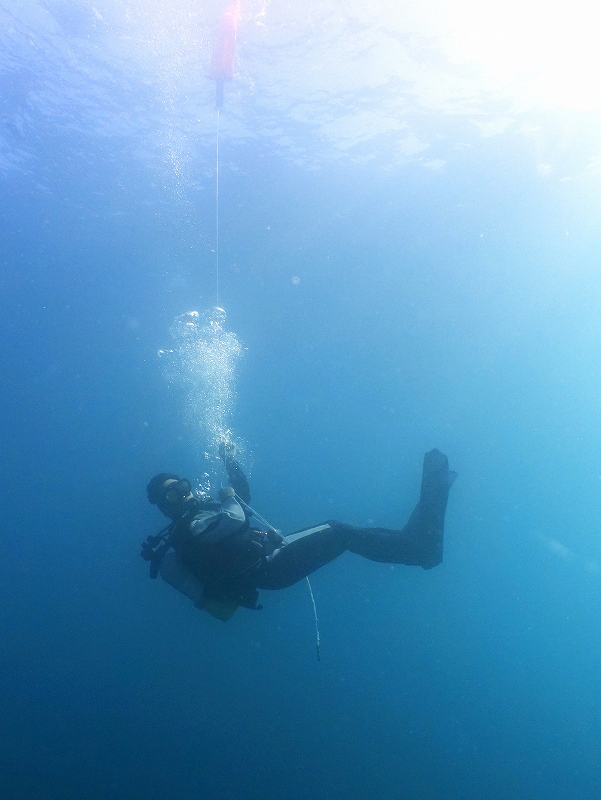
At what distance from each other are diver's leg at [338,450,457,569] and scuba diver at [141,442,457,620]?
11 millimetres

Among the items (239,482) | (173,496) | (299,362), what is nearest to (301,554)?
(173,496)

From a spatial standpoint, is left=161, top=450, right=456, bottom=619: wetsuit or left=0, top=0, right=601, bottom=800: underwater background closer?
left=161, top=450, right=456, bottom=619: wetsuit

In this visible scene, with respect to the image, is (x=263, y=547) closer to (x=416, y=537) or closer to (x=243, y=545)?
(x=243, y=545)

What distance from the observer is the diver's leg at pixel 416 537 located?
5.18 metres

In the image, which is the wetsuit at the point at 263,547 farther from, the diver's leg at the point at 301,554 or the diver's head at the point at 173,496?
the diver's head at the point at 173,496

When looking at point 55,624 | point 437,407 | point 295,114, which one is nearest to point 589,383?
point 437,407

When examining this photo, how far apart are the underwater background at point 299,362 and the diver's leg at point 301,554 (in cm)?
166

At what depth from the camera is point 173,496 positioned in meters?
5.11

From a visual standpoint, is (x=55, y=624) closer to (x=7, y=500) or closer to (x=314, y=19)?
(x=7, y=500)

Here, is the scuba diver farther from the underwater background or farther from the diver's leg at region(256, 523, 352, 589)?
the underwater background

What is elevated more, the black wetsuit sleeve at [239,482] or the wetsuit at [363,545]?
the wetsuit at [363,545]

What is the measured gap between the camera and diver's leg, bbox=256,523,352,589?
201 inches

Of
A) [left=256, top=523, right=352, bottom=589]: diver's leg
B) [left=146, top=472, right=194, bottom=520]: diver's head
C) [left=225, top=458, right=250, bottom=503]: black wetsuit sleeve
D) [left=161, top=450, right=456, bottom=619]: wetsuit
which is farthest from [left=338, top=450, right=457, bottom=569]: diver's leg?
[left=225, top=458, right=250, bottom=503]: black wetsuit sleeve

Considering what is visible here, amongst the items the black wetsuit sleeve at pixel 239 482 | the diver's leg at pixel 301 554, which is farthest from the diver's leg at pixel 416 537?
the black wetsuit sleeve at pixel 239 482
